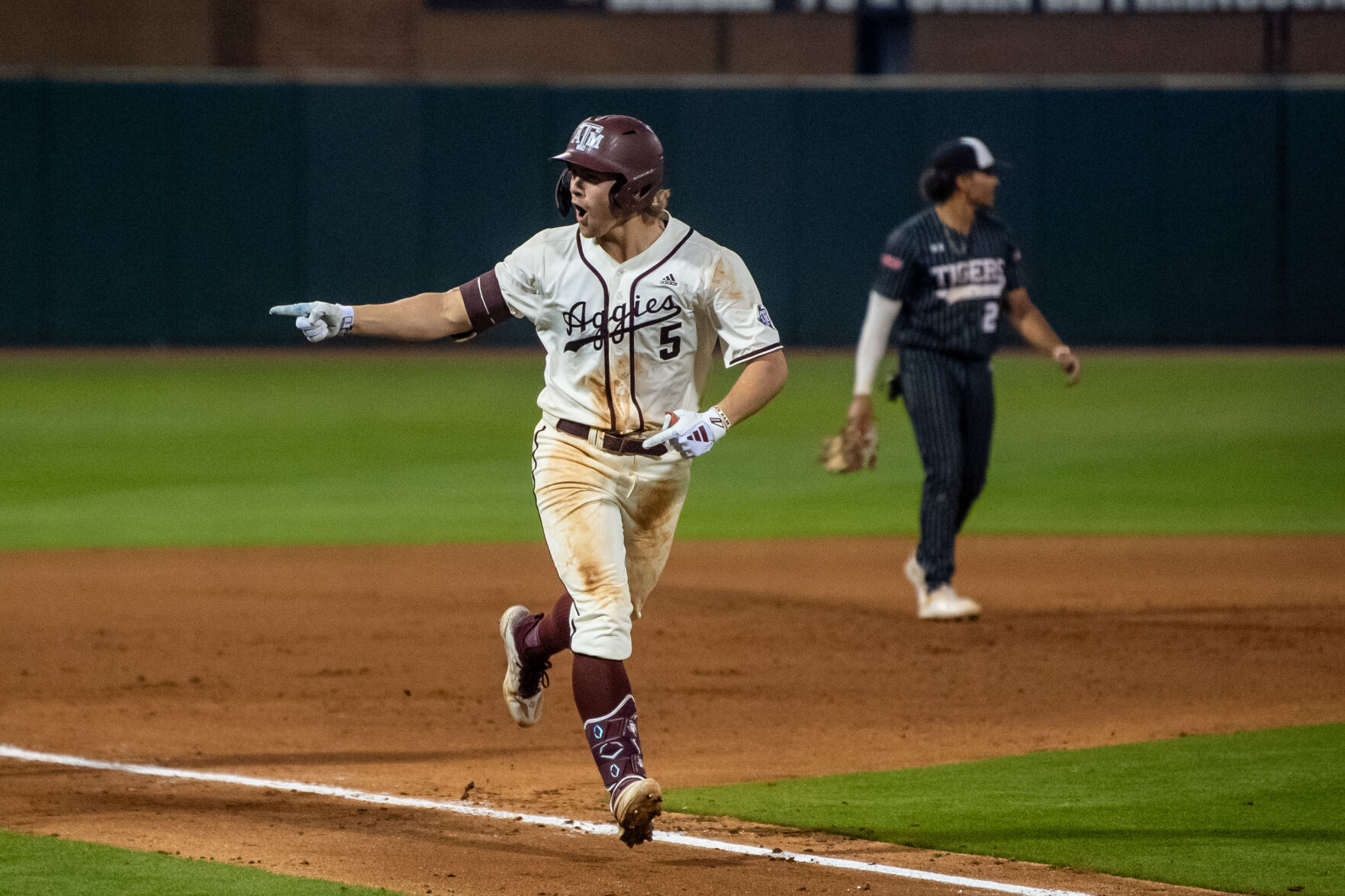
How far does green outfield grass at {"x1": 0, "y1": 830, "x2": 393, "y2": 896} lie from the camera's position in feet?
14.7

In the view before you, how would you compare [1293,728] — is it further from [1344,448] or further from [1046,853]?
[1344,448]

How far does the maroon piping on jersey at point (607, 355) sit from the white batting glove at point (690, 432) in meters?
0.25

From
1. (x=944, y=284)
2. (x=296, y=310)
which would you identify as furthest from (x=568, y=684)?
(x=296, y=310)

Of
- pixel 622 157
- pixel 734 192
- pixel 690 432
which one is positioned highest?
pixel 734 192

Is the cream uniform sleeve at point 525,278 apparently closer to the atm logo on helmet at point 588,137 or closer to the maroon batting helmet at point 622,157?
the maroon batting helmet at point 622,157

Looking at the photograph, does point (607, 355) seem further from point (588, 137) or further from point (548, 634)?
point (548, 634)

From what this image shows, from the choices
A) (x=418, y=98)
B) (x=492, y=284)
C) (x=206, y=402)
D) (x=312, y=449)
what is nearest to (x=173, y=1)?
(x=418, y=98)

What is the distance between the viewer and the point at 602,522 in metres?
4.92

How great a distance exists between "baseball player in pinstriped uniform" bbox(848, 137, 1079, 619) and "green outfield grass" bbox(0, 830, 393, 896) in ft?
14.0

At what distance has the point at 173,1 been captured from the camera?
83.1 ft

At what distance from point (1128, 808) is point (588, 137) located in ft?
8.34

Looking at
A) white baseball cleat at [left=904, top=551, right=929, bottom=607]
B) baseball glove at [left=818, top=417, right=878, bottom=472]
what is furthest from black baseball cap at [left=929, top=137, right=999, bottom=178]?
white baseball cleat at [left=904, top=551, right=929, bottom=607]

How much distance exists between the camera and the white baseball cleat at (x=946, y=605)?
339 inches

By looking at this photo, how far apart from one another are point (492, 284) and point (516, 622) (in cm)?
122
